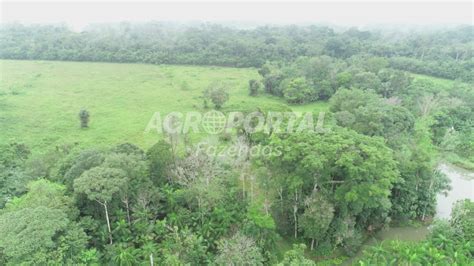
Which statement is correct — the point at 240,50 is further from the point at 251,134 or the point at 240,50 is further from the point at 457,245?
the point at 457,245

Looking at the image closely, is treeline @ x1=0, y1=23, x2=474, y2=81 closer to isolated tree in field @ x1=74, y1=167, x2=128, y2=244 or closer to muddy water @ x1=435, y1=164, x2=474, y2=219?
muddy water @ x1=435, y1=164, x2=474, y2=219

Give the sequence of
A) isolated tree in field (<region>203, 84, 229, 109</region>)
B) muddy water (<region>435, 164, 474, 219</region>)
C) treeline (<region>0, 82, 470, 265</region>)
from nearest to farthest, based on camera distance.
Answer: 1. treeline (<region>0, 82, 470, 265</region>)
2. muddy water (<region>435, 164, 474, 219</region>)
3. isolated tree in field (<region>203, 84, 229, 109</region>)

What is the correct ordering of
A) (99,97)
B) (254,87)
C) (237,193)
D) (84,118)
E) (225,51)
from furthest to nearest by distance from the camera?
(225,51)
(254,87)
(99,97)
(84,118)
(237,193)

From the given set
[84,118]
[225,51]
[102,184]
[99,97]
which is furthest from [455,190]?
[225,51]

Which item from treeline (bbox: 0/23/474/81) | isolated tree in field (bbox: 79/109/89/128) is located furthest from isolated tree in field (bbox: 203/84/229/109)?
treeline (bbox: 0/23/474/81)

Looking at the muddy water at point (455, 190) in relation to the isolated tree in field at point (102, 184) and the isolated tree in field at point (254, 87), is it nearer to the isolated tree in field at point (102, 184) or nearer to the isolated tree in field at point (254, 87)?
the isolated tree in field at point (102, 184)

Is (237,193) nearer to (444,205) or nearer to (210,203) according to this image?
(210,203)

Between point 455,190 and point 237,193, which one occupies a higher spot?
point 237,193
